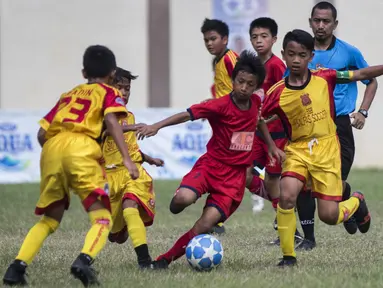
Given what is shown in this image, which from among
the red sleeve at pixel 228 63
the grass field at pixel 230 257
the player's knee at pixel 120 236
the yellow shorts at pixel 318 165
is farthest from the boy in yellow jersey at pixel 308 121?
the red sleeve at pixel 228 63

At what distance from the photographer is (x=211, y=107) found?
7453 mm

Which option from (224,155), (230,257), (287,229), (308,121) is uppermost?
(308,121)

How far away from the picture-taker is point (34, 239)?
6664mm

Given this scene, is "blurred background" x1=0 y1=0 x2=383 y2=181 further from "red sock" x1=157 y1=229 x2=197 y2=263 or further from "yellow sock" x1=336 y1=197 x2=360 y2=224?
"red sock" x1=157 y1=229 x2=197 y2=263

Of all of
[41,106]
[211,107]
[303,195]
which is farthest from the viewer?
[41,106]

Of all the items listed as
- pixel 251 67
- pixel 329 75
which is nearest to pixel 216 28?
pixel 329 75

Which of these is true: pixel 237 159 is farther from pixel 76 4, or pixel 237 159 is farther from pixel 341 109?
pixel 76 4

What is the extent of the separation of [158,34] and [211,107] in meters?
16.0

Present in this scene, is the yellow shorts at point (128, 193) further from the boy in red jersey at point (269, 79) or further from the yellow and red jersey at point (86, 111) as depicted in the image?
the boy in red jersey at point (269, 79)

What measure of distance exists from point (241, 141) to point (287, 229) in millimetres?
718

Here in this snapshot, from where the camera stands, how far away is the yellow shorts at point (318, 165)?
7.65 m

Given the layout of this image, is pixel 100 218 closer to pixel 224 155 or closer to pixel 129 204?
pixel 129 204

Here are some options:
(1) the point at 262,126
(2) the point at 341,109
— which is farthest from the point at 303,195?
(1) the point at 262,126

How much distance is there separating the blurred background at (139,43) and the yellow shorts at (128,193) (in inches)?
573
